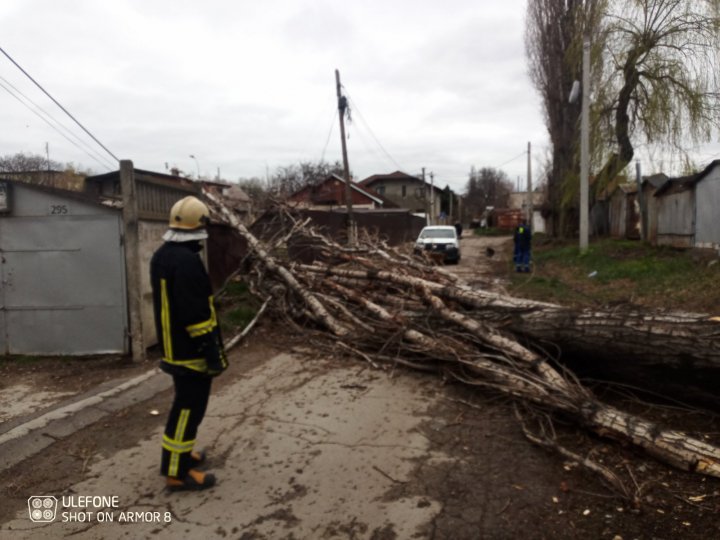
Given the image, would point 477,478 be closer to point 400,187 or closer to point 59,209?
point 59,209

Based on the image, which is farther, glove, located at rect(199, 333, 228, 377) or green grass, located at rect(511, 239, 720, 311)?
green grass, located at rect(511, 239, 720, 311)

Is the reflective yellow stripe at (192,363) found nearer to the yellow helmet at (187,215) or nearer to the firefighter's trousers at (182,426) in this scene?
the firefighter's trousers at (182,426)

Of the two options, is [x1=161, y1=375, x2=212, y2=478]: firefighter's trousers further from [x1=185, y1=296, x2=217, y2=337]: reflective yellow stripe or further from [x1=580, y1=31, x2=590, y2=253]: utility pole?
[x1=580, y1=31, x2=590, y2=253]: utility pole

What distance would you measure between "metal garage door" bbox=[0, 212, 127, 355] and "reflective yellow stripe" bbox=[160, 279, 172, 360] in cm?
367

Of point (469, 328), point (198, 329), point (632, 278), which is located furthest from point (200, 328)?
point (632, 278)

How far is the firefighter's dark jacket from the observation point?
3385 mm

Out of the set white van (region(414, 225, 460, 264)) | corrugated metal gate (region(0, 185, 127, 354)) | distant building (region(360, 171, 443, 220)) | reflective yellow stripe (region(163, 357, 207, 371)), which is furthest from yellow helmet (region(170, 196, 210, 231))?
distant building (region(360, 171, 443, 220))

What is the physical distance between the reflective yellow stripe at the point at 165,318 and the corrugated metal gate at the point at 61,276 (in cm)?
367

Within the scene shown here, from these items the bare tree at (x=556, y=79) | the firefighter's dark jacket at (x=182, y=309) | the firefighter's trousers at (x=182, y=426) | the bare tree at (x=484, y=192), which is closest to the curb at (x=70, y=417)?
the firefighter's trousers at (x=182, y=426)

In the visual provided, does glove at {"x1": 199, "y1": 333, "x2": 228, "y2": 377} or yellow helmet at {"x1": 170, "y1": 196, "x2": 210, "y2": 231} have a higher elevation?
yellow helmet at {"x1": 170, "y1": 196, "x2": 210, "y2": 231}

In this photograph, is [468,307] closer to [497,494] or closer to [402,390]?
[402,390]

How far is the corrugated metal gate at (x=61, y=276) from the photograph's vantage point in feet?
22.2

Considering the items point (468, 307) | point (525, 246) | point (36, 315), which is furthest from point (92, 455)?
point (525, 246)

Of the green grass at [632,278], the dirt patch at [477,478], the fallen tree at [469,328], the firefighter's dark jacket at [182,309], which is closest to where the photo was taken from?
the dirt patch at [477,478]
